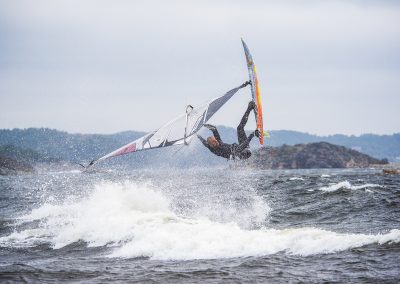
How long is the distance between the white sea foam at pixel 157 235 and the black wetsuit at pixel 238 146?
89.9 inches

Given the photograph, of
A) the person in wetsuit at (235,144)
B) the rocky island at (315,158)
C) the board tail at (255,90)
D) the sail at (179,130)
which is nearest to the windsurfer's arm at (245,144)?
the person in wetsuit at (235,144)

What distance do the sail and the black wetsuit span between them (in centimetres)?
55

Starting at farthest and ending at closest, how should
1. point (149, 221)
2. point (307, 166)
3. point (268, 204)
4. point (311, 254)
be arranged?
point (307, 166)
point (268, 204)
point (149, 221)
point (311, 254)

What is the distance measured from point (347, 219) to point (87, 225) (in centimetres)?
926

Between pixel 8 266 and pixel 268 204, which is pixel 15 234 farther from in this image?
pixel 268 204

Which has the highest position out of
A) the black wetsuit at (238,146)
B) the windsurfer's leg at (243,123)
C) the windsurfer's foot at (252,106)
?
the windsurfer's foot at (252,106)

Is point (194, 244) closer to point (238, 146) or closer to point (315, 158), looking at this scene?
point (238, 146)

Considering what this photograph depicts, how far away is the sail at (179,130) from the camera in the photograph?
13352 millimetres

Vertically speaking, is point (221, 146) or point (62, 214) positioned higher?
point (221, 146)

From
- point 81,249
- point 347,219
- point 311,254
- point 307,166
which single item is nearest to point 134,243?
point 81,249

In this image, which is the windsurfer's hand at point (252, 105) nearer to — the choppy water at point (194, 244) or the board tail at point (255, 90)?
the board tail at point (255, 90)

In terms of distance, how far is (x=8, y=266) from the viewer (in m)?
11.8

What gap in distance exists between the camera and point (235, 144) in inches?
507

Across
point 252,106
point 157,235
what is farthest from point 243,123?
point 157,235
